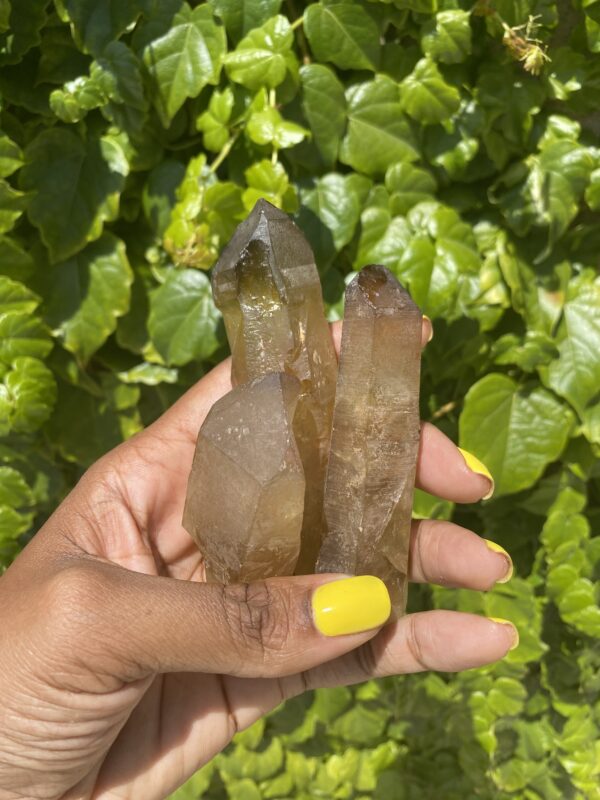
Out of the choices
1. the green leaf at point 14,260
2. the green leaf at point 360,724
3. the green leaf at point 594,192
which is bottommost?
the green leaf at point 360,724

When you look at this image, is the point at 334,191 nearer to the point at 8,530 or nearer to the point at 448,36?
the point at 448,36

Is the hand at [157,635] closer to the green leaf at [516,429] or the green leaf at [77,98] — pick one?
the green leaf at [516,429]

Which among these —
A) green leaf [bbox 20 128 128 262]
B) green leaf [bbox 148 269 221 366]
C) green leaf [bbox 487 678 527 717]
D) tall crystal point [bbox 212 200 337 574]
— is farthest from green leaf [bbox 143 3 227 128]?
green leaf [bbox 487 678 527 717]

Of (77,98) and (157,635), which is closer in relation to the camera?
(157,635)

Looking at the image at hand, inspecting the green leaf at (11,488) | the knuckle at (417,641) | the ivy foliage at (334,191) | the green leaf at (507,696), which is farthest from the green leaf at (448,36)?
the green leaf at (507,696)

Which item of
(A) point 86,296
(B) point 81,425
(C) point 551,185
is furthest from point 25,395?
(C) point 551,185

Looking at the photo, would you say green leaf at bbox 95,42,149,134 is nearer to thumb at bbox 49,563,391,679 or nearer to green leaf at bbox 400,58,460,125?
green leaf at bbox 400,58,460,125
